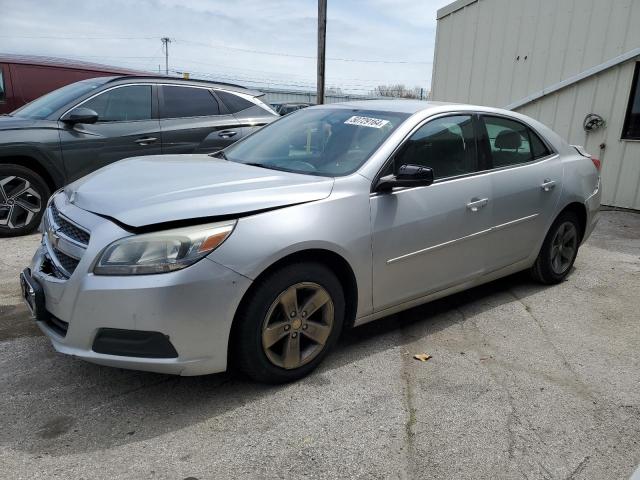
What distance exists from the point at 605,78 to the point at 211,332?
26.4 ft

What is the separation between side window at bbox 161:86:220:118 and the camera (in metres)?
6.11

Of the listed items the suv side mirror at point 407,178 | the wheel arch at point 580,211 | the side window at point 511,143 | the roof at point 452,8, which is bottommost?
the wheel arch at point 580,211

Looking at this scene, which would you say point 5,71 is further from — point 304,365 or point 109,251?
point 304,365

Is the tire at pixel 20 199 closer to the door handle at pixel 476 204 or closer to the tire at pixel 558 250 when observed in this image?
the door handle at pixel 476 204

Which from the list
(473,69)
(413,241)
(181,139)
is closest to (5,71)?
(181,139)

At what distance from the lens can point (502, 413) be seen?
2.72 metres

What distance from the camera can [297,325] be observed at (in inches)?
111

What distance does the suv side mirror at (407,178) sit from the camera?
10.1 ft

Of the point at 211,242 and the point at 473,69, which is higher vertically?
the point at 473,69

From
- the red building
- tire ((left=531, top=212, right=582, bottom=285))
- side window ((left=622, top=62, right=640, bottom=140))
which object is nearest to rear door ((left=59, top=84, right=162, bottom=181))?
the red building

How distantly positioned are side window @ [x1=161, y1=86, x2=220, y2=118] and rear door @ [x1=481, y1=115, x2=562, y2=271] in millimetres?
3563

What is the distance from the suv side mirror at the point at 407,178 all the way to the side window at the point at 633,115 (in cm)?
641

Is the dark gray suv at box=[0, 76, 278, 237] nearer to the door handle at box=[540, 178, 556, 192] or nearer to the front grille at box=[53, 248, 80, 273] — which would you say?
the front grille at box=[53, 248, 80, 273]

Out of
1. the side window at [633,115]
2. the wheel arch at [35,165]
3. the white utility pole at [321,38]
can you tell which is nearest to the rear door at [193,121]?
the wheel arch at [35,165]
